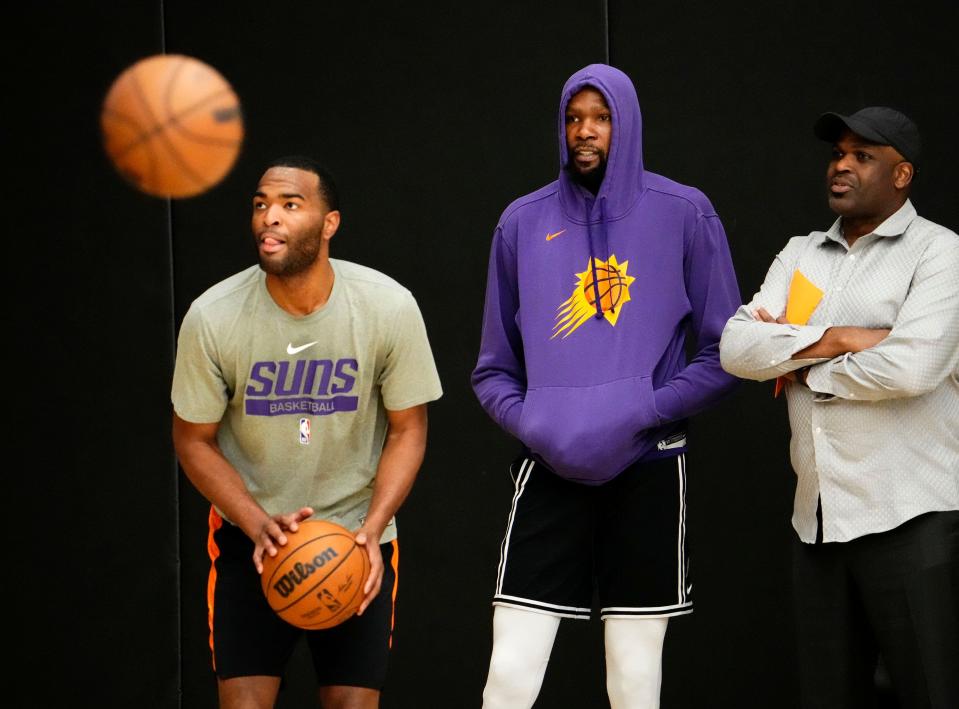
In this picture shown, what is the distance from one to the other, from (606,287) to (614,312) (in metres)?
0.07

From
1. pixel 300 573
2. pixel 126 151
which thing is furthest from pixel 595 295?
pixel 126 151

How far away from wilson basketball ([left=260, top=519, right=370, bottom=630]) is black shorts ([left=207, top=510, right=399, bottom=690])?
20cm

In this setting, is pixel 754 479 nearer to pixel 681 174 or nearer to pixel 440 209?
pixel 681 174

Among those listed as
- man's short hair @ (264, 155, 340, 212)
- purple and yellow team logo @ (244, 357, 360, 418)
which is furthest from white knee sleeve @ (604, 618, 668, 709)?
man's short hair @ (264, 155, 340, 212)

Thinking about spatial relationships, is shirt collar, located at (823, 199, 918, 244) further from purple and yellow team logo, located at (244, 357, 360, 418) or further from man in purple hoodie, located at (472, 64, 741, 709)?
purple and yellow team logo, located at (244, 357, 360, 418)

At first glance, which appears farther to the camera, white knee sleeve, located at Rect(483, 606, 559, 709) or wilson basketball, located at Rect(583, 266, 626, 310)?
wilson basketball, located at Rect(583, 266, 626, 310)

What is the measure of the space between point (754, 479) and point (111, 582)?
2291 mm

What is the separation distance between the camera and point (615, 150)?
358 cm

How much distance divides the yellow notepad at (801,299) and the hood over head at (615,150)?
0.48m

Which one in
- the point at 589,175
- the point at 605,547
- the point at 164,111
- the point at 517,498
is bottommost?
the point at 605,547

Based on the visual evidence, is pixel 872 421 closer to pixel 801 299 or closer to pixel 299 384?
pixel 801 299

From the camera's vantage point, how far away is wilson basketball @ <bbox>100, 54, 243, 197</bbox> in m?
4.60

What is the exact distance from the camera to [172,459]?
485 centimetres

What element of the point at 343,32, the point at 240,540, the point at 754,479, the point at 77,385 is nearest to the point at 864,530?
the point at 754,479
